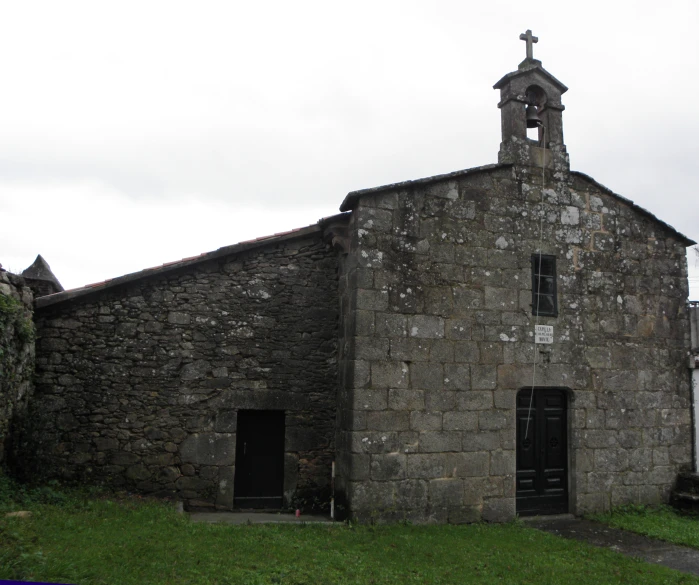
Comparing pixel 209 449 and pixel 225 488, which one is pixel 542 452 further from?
pixel 209 449

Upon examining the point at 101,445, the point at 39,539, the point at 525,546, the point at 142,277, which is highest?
the point at 142,277

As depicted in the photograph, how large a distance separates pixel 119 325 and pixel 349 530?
417 cm

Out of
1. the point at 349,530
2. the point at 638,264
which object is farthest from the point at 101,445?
the point at 638,264

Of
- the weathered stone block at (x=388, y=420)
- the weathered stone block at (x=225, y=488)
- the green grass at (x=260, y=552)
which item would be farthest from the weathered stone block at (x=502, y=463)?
the weathered stone block at (x=225, y=488)

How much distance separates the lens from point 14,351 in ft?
23.5

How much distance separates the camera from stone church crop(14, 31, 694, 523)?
799 cm

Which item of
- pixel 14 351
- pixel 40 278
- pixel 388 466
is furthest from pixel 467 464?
pixel 40 278

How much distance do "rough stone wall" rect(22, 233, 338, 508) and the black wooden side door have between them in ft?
0.61

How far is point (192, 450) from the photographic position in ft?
27.0

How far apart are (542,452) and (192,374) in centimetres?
527

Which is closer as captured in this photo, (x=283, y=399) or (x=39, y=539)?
(x=39, y=539)

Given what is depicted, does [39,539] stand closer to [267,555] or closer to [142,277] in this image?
[267,555]

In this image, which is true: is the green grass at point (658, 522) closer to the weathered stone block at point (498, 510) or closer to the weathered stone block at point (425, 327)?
the weathered stone block at point (498, 510)

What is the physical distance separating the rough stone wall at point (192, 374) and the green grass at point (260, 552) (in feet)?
2.25
